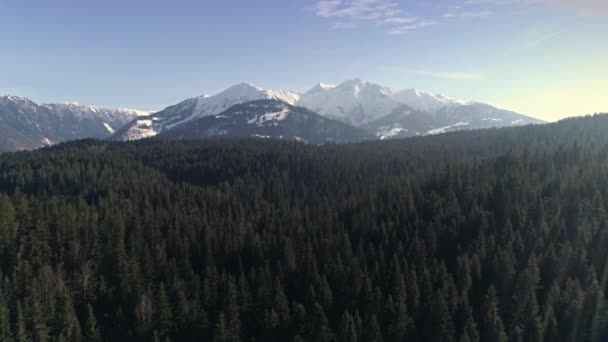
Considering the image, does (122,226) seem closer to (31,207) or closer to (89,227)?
(89,227)

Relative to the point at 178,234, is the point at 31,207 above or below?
above

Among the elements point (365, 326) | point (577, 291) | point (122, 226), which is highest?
point (122, 226)

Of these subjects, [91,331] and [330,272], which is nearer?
[91,331]

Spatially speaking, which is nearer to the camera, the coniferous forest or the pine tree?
the pine tree

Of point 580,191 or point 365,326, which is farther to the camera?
point 580,191

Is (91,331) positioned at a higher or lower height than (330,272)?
lower

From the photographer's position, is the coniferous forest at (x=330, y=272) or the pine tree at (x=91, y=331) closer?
the pine tree at (x=91, y=331)

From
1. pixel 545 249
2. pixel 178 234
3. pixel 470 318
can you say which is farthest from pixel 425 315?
pixel 178 234

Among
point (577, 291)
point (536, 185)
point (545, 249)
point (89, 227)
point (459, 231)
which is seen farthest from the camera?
point (536, 185)

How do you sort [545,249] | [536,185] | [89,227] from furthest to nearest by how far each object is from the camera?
1. [536,185]
2. [89,227]
3. [545,249]

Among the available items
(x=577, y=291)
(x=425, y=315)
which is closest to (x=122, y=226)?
(x=425, y=315)
